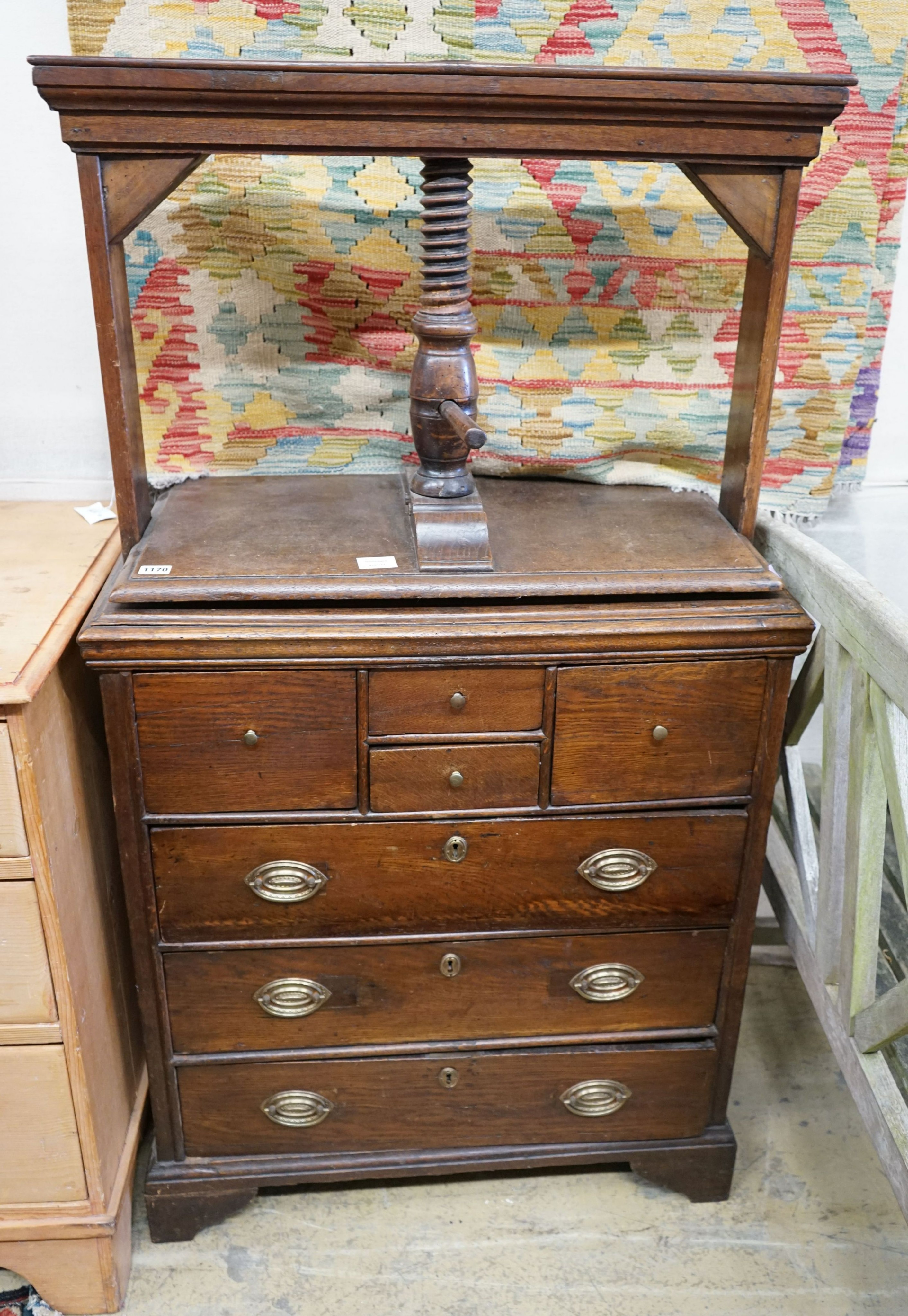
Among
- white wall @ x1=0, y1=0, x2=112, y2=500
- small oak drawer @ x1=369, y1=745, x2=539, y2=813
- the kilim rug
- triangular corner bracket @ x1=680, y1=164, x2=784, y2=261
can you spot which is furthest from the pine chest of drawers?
triangular corner bracket @ x1=680, y1=164, x2=784, y2=261

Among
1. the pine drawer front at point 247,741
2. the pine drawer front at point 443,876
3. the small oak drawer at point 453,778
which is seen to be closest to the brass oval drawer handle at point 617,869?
the pine drawer front at point 443,876

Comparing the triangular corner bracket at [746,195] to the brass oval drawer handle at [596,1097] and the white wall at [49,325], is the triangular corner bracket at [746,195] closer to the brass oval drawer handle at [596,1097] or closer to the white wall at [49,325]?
the white wall at [49,325]

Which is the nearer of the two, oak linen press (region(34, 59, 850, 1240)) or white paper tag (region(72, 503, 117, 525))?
oak linen press (region(34, 59, 850, 1240))

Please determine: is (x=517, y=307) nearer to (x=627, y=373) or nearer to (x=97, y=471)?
(x=627, y=373)

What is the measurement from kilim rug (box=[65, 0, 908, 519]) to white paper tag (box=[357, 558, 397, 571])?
43 cm

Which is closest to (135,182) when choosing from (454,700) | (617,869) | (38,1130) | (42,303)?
(42,303)

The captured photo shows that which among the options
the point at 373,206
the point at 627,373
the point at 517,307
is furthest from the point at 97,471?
the point at 627,373

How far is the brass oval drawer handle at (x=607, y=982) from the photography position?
5.56ft

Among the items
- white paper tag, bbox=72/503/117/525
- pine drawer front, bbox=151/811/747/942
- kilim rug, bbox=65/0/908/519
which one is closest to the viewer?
pine drawer front, bbox=151/811/747/942

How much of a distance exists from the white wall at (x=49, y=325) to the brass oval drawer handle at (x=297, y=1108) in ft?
3.46

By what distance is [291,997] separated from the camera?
5.46ft

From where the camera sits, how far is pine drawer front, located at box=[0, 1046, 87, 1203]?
1532 millimetres

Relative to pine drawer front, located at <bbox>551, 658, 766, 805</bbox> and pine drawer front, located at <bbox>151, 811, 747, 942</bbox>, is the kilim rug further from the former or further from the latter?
pine drawer front, located at <bbox>151, 811, 747, 942</bbox>

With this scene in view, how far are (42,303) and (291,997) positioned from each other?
3.89 ft
